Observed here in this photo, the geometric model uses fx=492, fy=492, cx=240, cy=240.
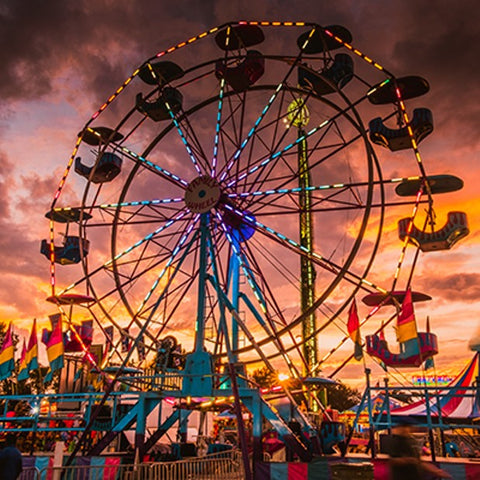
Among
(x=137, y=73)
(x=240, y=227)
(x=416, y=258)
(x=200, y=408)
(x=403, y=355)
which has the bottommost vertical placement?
(x=200, y=408)

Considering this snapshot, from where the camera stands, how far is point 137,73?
18.4 meters

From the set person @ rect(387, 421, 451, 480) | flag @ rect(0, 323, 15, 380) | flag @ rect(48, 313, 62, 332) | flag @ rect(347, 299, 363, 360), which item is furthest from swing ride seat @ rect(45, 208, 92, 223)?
person @ rect(387, 421, 451, 480)

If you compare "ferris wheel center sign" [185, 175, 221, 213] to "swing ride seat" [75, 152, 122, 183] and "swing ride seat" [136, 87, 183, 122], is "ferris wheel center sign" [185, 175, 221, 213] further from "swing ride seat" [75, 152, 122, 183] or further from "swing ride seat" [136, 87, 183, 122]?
"swing ride seat" [136, 87, 183, 122]

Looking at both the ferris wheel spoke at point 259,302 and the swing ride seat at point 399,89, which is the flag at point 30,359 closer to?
the ferris wheel spoke at point 259,302

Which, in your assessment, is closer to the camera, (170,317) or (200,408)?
(200,408)

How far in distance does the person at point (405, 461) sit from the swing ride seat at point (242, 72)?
48.6ft

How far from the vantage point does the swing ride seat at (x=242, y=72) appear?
17.9 m

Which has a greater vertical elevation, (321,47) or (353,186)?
(321,47)

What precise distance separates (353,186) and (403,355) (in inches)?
212

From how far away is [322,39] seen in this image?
16.7 meters

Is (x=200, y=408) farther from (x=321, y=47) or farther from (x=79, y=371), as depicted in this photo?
(x=321, y=47)

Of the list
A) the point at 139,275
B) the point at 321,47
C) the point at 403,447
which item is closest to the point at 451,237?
the point at 321,47

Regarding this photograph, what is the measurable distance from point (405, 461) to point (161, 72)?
17312 mm

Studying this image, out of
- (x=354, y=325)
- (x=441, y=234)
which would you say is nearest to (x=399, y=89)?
(x=441, y=234)
